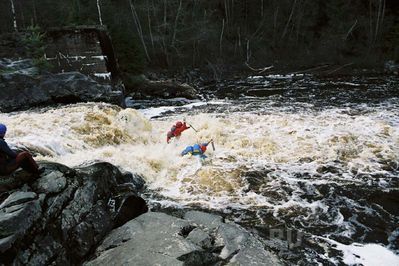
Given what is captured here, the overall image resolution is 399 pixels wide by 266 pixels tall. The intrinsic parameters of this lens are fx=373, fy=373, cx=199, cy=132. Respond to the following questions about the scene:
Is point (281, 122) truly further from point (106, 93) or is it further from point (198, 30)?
point (198, 30)

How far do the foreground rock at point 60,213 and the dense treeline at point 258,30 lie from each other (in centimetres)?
2128

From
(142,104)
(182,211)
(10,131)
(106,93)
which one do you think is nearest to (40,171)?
(182,211)

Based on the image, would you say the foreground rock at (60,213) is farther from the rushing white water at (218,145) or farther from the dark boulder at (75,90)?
the dark boulder at (75,90)

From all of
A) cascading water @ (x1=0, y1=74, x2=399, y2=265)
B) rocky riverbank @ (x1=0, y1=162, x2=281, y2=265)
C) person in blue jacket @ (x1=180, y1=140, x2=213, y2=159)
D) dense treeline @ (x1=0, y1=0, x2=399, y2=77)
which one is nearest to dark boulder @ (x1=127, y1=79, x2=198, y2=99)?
cascading water @ (x1=0, y1=74, x2=399, y2=265)

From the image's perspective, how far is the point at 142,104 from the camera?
59.0 feet

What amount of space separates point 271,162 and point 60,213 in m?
5.68

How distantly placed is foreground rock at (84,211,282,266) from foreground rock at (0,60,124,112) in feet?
31.9

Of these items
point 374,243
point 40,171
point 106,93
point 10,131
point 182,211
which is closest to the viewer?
point 40,171

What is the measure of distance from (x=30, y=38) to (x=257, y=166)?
14203 mm

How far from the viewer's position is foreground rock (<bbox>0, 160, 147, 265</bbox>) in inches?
180

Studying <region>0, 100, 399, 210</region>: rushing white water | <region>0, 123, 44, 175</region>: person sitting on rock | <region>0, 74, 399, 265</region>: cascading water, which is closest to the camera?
<region>0, 123, 44, 175</region>: person sitting on rock

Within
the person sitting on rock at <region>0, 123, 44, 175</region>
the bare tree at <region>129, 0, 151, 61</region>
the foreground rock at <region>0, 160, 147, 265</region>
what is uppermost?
the bare tree at <region>129, 0, 151, 61</region>

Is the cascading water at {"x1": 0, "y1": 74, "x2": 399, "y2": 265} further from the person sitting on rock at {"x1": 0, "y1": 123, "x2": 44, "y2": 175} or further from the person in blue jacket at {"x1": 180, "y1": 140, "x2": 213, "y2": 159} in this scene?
the person sitting on rock at {"x1": 0, "y1": 123, "x2": 44, "y2": 175}

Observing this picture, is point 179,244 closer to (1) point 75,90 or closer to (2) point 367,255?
(2) point 367,255
